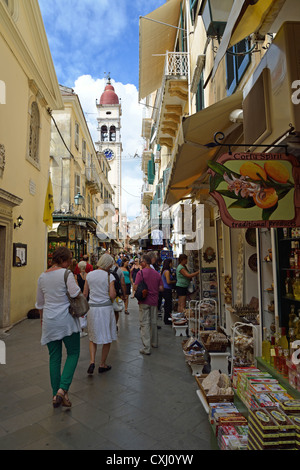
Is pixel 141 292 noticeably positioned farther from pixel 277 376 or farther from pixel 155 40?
pixel 155 40

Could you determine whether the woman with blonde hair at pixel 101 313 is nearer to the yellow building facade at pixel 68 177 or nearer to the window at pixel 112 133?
the yellow building facade at pixel 68 177

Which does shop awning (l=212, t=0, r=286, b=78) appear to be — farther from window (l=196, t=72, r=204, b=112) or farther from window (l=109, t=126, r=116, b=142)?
window (l=109, t=126, r=116, b=142)

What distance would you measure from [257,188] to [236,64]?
388 centimetres

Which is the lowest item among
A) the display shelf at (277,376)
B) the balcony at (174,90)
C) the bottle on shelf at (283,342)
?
the display shelf at (277,376)

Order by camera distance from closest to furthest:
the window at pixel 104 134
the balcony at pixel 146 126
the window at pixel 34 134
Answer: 1. the window at pixel 34 134
2. the balcony at pixel 146 126
3. the window at pixel 104 134

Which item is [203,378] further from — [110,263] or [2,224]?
[2,224]

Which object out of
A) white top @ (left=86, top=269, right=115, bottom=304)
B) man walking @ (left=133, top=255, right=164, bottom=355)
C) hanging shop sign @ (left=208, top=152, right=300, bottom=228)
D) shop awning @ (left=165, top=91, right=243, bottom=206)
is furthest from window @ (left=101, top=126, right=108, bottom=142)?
hanging shop sign @ (left=208, top=152, right=300, bottom=228)

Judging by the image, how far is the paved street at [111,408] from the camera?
122 inches

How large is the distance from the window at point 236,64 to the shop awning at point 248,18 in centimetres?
222

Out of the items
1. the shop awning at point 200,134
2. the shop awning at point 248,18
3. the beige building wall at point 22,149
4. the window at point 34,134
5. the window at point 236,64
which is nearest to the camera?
the shop awning at point 248,18

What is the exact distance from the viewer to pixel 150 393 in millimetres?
4250

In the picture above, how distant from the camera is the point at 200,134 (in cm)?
452

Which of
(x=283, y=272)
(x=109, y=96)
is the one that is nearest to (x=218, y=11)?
(x=283, y=272)

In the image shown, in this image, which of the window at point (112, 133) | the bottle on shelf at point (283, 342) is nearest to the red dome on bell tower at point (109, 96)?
the window at point (112, 133)
